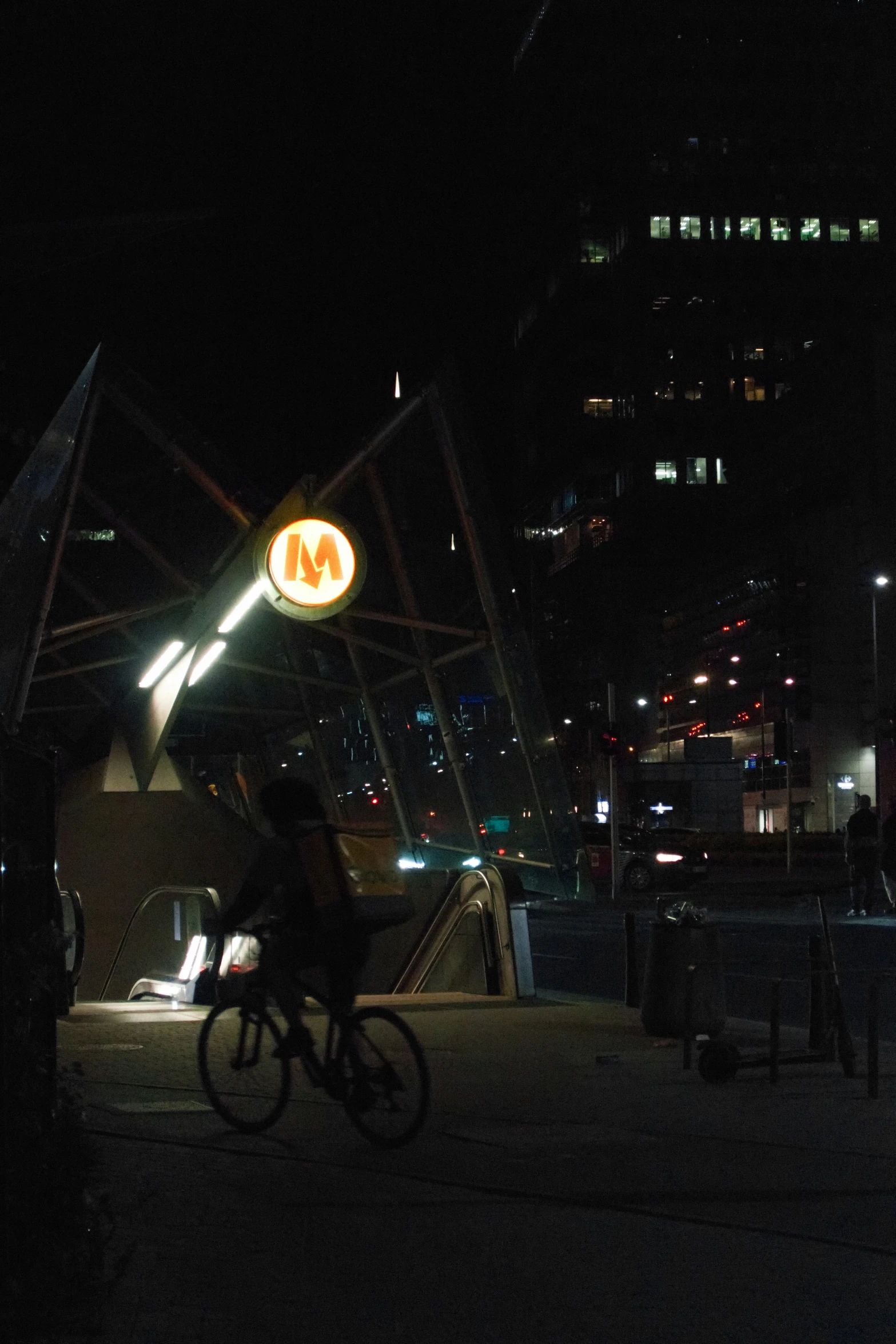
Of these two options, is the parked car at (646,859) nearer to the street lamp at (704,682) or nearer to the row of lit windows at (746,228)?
the street lamp at (704,682)

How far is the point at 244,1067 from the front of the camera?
831 centimetres

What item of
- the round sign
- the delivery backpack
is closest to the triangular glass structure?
the round sign

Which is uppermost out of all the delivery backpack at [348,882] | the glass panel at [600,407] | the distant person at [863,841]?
the glass panel at [600,407]

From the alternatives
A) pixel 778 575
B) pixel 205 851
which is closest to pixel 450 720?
pixel 205 851

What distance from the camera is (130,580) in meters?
22.0

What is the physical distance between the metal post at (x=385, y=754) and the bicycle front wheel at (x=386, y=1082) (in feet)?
47.1

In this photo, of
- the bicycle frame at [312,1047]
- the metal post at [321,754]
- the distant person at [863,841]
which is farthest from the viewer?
the distant person at [863,841]

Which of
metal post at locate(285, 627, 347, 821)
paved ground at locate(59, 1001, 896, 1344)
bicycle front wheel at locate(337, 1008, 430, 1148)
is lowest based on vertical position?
paved ground at locate(59, 1001, 896, 1344)

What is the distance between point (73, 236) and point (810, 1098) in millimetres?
5973

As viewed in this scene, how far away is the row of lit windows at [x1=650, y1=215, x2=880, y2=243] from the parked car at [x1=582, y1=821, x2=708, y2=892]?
93.5m

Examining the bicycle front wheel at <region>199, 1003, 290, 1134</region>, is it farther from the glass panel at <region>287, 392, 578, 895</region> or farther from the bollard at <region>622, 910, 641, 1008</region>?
the glass panel at <region>287, 392, 578, 895</region>

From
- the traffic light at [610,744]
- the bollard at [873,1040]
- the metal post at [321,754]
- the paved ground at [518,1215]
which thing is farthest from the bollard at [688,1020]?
the traffic light at [610,744]

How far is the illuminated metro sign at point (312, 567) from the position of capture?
1758cm

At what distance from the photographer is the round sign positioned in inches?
693
